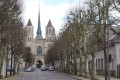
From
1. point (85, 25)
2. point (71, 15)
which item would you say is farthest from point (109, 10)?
point (71, 15)

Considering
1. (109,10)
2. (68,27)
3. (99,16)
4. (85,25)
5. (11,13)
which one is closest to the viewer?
(109,10)

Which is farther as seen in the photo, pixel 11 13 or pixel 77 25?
pixel 77 25

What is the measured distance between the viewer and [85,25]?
173 ft

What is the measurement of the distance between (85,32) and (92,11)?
33.3ft

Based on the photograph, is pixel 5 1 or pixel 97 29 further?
pixel 97 29

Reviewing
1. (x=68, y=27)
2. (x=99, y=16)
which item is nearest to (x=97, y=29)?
(x=99, y=16)

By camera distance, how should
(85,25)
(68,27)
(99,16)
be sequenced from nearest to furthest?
(99,16)
(85,25)
(68,27)

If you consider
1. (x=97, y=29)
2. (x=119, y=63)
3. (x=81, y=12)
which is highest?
(x=81, y=12)

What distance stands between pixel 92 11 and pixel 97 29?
7.89 feet

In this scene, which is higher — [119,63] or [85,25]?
[85,25]

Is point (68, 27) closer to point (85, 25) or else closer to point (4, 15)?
point (85, 25)

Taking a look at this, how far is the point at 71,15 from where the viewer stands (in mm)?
59812

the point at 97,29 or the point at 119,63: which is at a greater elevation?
the point at 97,29

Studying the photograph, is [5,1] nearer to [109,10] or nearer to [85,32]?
[109,10]
